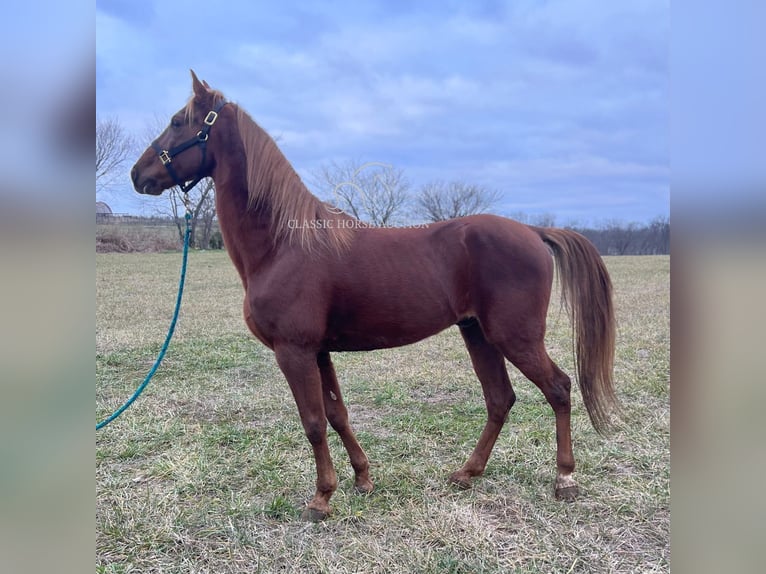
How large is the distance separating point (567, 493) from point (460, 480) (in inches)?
26.0

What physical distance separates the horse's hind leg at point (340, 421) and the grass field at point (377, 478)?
11cm

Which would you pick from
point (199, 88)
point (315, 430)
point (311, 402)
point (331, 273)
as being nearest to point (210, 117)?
point (199, 88)

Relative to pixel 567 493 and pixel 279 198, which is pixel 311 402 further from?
pixel 567 493

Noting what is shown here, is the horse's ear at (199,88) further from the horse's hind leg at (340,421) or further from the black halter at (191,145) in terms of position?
the horse's hind leg at (340,421)

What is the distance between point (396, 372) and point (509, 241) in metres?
2.95

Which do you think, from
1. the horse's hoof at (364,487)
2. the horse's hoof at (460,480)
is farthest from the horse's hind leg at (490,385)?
the horse's hoof at (364,487)

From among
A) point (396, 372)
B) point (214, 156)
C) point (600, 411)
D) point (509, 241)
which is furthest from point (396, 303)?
point (396, 372)

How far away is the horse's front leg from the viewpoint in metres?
2.47

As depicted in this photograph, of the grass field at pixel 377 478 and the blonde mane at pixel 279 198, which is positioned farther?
the blonde mane at pixel 279 198

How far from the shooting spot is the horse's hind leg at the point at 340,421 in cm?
279

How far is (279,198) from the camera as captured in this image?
2564mm

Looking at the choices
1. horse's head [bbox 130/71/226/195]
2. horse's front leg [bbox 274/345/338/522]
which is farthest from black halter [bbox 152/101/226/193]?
horse's front leg [bbox 274/345/338/522]
